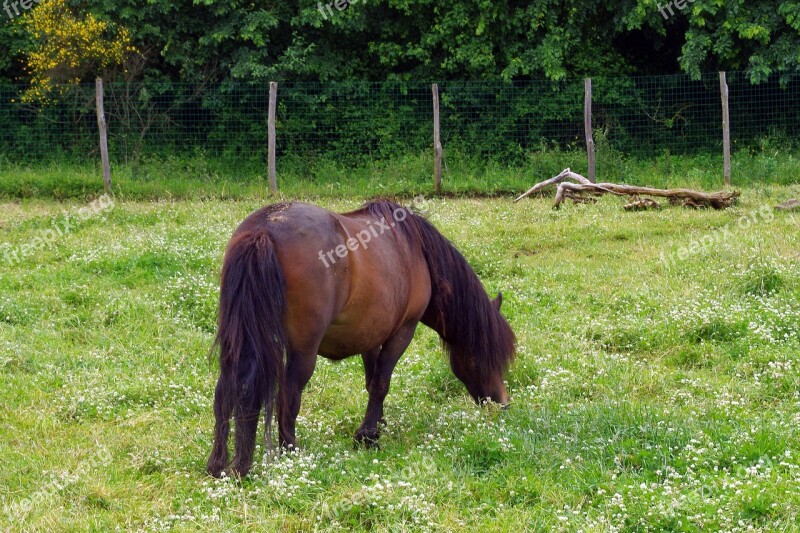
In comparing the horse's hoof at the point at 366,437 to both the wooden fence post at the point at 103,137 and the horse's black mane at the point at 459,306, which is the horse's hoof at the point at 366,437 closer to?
the horse's black mane at the point at 459,306

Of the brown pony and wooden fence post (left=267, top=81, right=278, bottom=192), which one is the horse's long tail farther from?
wooden fence post (left=267, top=81, right=278, bottom=192)

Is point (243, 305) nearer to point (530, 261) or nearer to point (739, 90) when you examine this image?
point (530, 261)

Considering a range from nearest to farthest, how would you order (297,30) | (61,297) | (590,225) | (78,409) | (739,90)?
(78,409), (61,297), (590,225), (739,90), (297,30)

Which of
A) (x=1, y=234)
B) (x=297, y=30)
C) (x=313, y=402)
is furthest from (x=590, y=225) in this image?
(x=297, y=30)

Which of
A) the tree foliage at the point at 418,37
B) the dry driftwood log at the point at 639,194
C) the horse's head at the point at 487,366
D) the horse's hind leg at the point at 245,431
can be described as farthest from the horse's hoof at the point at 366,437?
the tree foliage at the point at 418,37

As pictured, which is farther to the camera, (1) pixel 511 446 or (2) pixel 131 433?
(2) pixel 131 433

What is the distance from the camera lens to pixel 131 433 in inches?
235

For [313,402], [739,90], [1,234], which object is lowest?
[313,402]

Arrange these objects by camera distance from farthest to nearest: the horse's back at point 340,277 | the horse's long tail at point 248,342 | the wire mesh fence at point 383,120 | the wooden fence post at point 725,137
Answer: the wire mesh fence at point 383,120, the wooden fence post at point 725,137, the horse's back at point 340,277, the horse's long tail at point 248,342

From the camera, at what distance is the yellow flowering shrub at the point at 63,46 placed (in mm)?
17625

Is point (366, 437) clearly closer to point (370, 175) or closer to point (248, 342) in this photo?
point (248, 342)

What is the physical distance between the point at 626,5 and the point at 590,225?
790 cm

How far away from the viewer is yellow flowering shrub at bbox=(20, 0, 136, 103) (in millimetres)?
17625

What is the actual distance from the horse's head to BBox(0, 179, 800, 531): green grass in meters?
0.19
